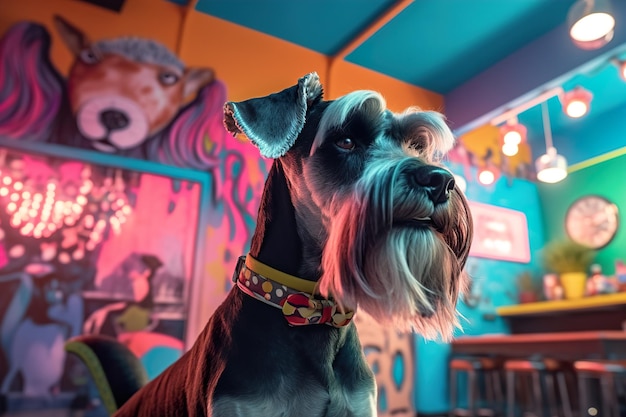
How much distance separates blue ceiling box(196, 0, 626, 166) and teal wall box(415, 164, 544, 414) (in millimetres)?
1405

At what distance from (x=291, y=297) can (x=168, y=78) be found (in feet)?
10.5

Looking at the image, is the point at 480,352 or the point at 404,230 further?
the point at 480,352

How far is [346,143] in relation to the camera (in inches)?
43.8

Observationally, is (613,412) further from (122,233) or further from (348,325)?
(122,233)

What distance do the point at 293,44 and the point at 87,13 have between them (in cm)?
162

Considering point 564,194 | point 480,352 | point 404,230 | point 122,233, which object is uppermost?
point 564,194

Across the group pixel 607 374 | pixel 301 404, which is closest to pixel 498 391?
pixel 607 374

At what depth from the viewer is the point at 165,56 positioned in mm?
3693

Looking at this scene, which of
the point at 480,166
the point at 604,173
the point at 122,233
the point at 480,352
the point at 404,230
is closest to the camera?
the point at 404,230

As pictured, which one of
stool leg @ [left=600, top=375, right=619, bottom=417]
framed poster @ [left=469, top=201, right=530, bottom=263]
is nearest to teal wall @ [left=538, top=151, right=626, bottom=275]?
framed poster @ [left=469, top=201, right=530, bottom=263]

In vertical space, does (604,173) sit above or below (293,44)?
below

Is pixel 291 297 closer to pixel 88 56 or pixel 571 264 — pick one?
pixel 88 56

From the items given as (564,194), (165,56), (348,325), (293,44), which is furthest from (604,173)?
(348,325)

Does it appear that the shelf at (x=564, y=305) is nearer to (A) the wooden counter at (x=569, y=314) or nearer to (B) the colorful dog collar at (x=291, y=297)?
(A) the wooden counter at (x=569, y=314)
